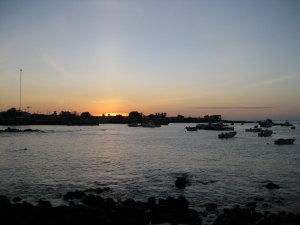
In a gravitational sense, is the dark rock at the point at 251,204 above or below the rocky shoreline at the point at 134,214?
below

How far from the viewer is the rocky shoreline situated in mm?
17672

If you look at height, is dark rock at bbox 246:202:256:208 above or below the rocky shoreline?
below

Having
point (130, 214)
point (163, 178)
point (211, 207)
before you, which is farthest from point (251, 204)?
point (163, 178)

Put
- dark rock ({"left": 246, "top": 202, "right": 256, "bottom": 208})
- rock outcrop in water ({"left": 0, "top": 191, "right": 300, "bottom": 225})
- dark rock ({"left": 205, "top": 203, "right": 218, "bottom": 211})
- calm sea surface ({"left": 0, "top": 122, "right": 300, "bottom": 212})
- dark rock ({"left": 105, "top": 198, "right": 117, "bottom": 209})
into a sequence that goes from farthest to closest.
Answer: calm sea surface ({"left": 0, "top": 122, "right": 300, "bottom": 212}), dark rock ({"left": 246, "top": 202, "right": 256, "bottom": 208}), dark rock ({"left": 205, "top": 203, "right": 218, "bottom": 211}), dark rock ({"left": 105, "top": 198, "right": 117, "bottom": 209}), rock outcrop in water ({"left": 0, "top": 191, "right": 300, "bottom": 225})

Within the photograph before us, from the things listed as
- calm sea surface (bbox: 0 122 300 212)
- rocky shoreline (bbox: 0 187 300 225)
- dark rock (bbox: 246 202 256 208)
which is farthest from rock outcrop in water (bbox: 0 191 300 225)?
calm sea surface (bbox: 0 122 300 212)

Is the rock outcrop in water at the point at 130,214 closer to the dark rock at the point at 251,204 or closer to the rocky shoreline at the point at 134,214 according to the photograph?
the rocky shoreline at the point at 134,214

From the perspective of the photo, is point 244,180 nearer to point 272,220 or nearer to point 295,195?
point 295,195

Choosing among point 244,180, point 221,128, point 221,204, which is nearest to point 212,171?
point 244,180

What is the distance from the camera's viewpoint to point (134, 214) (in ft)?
64.8

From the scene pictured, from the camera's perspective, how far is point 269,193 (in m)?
27.9

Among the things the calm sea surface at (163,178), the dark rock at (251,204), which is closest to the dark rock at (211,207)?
the calm sea surface at (163,178)

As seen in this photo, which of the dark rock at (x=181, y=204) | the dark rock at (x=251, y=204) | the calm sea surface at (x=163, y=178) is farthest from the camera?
the calm sea surface at (x=163, y=178)

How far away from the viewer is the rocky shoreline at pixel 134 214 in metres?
17.7

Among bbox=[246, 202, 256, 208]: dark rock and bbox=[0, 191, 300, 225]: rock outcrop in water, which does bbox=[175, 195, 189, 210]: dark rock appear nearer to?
bbox=[0, 191, 300, 225]: rock outcrop in water
